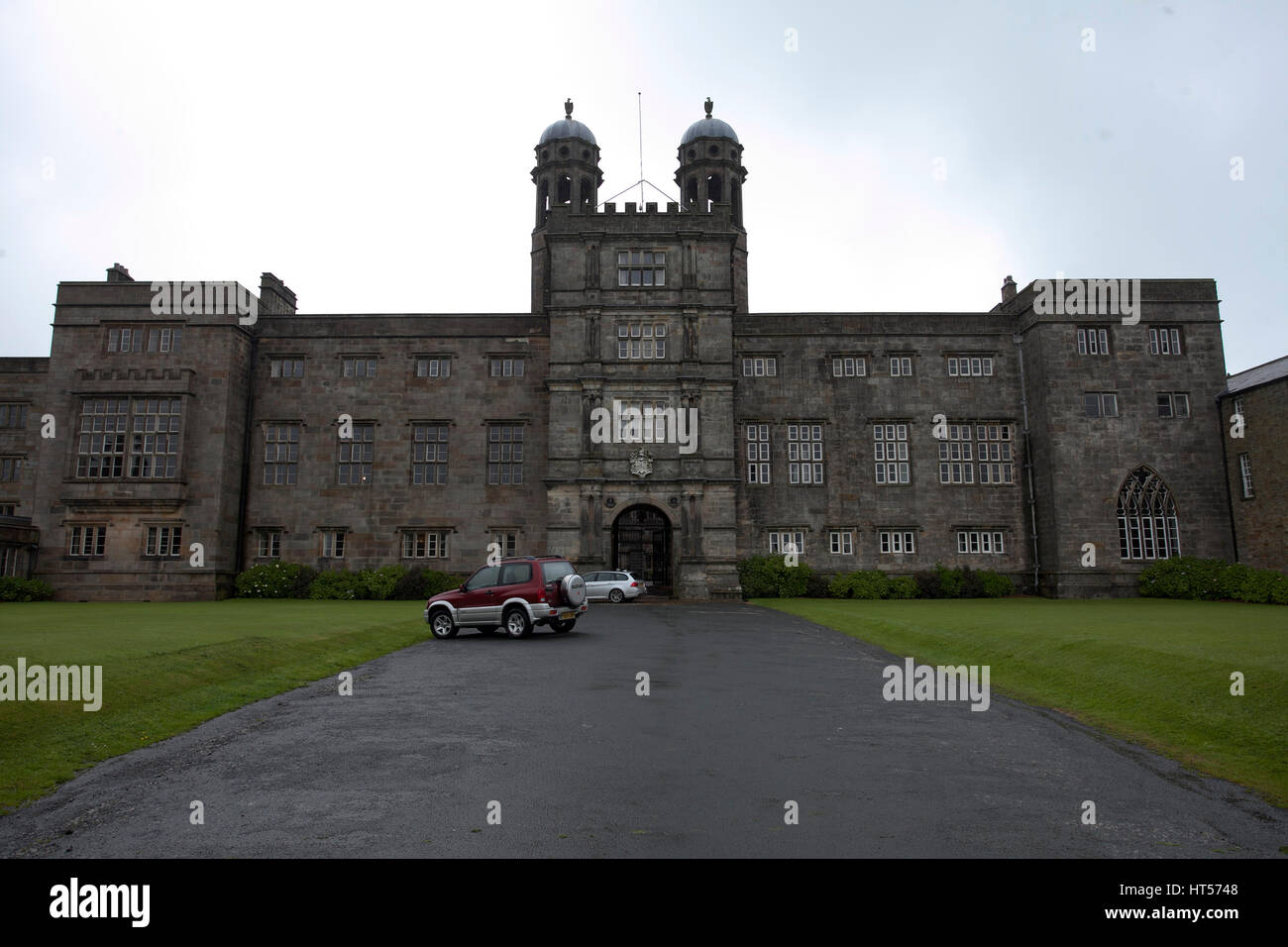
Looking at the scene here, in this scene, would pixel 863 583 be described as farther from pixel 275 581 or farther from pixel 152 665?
pixel 152 665

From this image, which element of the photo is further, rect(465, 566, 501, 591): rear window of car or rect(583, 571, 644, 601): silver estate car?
rect(583, 571, 644, 601): silver estate car

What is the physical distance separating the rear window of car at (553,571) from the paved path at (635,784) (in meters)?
8.17

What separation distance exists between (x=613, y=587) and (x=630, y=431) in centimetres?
806

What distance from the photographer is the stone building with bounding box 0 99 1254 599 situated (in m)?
39.4

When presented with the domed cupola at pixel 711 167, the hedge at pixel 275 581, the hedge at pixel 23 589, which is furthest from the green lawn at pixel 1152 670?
the domed cupola at pixel 711 167

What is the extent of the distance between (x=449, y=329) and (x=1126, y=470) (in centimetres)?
3426

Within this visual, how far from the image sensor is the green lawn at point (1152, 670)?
9.38 meters

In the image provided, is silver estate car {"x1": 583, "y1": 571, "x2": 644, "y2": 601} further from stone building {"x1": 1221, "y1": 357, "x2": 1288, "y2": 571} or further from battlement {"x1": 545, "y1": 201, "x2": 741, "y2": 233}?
stone building {"x1": 1221, "y1": 357, "x2": 1288, "y2": 571}

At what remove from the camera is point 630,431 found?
40.8 meters

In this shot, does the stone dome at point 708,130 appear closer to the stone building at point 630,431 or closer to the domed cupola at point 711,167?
the domed cupola at point 711,167

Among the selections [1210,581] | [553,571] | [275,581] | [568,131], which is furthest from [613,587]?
[568,131]

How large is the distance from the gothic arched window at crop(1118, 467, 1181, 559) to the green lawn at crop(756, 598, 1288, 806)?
1564 cm

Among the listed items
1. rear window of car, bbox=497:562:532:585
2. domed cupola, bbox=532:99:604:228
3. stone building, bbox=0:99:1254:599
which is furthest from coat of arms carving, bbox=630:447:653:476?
domed cupola, bbox=532:99:604:228
